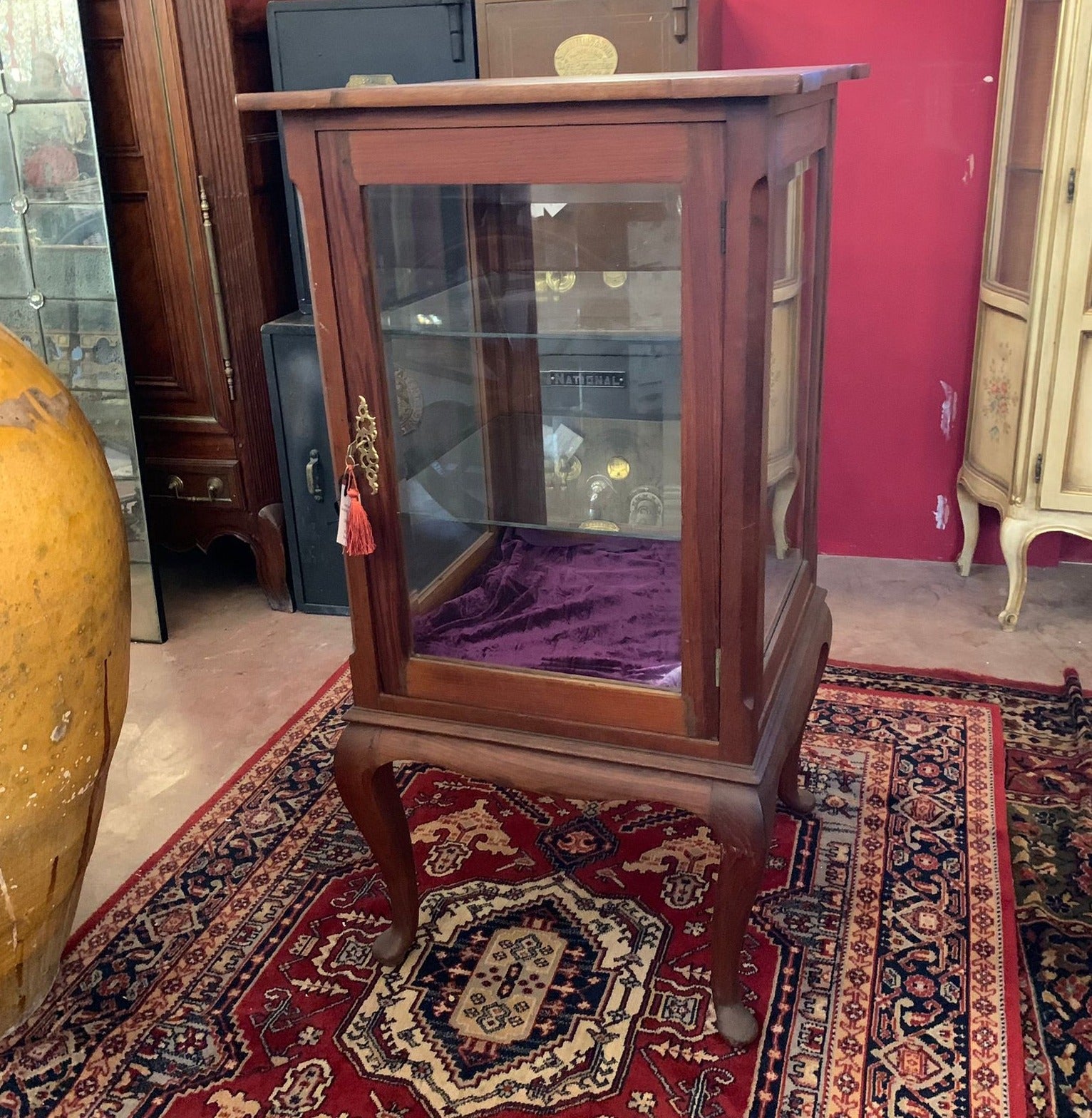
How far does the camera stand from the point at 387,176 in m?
1.35

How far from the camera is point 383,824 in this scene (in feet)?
5.56

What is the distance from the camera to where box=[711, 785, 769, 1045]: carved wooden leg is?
143cm

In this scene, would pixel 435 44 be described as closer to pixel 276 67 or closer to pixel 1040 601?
pixel 276 67

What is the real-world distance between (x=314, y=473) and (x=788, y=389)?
5.26 feet

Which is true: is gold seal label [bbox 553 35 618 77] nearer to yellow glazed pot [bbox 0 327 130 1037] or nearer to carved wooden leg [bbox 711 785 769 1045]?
yellow glazed pot [bbox 0 327 130 1037]

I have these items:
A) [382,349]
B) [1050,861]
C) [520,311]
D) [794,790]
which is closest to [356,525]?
[382,349]

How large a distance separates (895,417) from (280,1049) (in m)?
2.26

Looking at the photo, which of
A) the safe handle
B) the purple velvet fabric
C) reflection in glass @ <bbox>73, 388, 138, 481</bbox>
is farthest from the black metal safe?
the purple velvet fabric

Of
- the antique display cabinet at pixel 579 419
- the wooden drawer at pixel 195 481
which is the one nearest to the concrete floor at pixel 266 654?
the wooden drawer at pixel 195 481

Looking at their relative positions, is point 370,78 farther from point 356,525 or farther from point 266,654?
point 356,525

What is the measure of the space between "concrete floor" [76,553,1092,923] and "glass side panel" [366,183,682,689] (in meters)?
0.98

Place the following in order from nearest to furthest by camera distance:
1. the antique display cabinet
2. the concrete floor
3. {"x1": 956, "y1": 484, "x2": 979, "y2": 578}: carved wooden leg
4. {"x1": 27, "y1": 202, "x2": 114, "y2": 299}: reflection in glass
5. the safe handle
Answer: the antique display cabinet → the concrete floor → {"x1": 27, "y1": 202, "x2": 114, "y2": 299}: reflection in glass → the safe handle → {"x1": 956, "y1": 484, "x2": 979, "y2": 578}: carved wooden leg

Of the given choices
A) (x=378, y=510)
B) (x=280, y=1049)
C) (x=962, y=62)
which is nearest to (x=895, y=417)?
(x=962, y=62)

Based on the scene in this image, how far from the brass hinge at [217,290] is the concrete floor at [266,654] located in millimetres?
631
